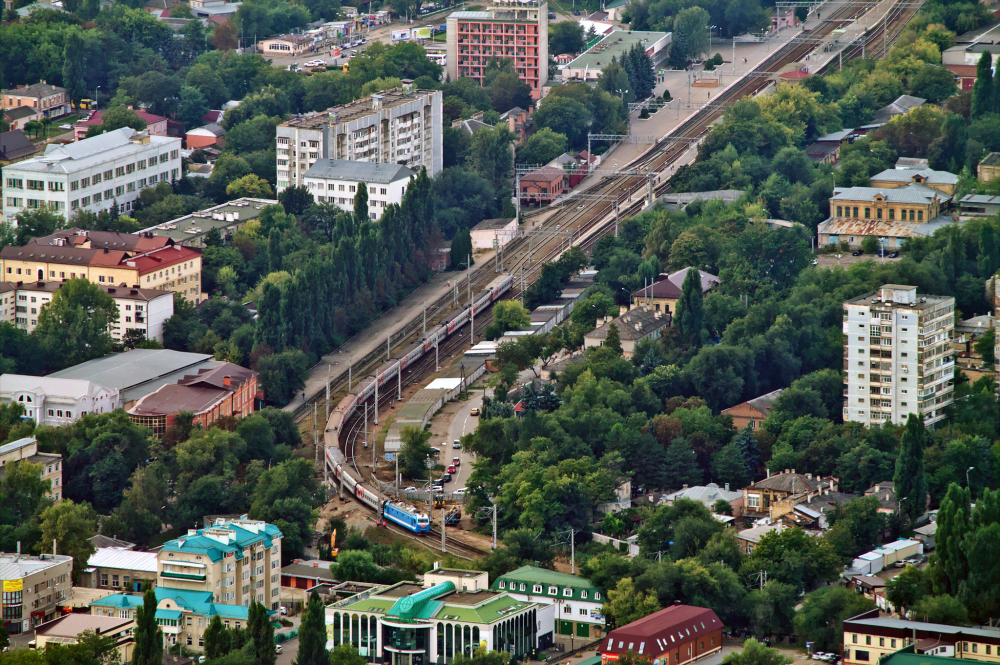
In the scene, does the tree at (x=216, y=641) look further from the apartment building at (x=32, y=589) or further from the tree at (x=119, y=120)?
the tree at (x=119, y=120)

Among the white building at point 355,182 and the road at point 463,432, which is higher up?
the white building at point 355,182

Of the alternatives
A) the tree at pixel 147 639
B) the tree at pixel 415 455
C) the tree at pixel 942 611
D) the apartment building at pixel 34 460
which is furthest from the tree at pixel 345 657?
the tree at pixel 415 455

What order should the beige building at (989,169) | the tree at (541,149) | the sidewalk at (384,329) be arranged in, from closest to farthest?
1. the sidewalk at (384,329)
2. the beige building at (989,169)
3. the tree at (541,149)

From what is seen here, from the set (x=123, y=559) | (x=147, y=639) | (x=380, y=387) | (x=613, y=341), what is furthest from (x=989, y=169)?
(x=147, y=639)

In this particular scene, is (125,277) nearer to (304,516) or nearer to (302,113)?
(304,516)

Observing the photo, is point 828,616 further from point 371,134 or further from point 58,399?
point 371,134

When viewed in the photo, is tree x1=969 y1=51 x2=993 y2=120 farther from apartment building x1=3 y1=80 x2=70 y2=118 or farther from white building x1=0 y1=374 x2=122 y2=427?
white building x1=0 y1=374 x2=122 y2=427

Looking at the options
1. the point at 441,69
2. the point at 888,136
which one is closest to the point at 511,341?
the point at 888,136
